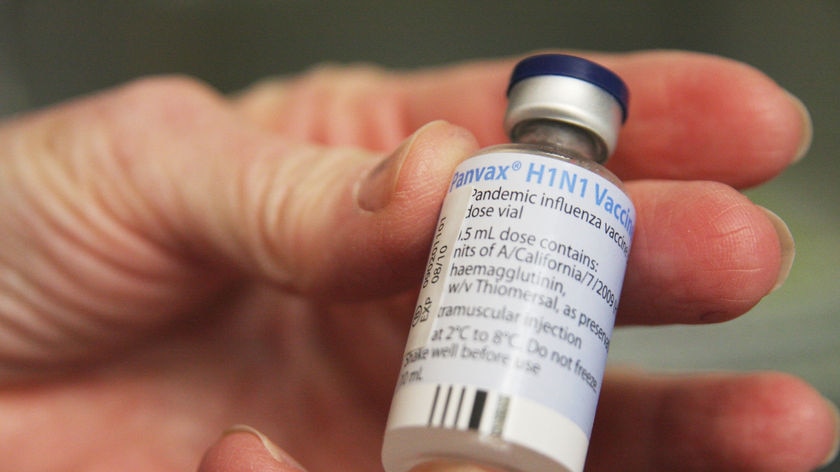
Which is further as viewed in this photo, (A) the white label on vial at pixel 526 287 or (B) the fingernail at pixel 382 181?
(B) the fingernail at pixel 382 181

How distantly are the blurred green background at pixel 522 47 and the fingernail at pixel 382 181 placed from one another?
2.26 ft

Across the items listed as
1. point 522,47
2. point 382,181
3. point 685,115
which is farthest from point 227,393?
point 522,47

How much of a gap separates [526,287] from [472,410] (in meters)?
0.10

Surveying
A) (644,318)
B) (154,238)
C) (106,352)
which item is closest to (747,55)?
(644,318)

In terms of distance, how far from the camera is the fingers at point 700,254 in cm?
70

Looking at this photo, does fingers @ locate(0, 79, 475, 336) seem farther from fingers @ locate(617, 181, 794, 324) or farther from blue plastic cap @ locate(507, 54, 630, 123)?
fingers @ locate(617, 181, 794, 324)

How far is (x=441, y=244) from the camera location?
65 cm

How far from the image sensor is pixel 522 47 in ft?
5.07

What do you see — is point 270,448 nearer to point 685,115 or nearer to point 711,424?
point 711,424

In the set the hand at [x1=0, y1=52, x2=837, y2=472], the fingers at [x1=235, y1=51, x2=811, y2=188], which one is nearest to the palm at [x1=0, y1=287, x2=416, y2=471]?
the hand at [x1=0, y1=52, x2=837, y2=472]

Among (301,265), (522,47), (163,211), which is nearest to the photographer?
(301,265)

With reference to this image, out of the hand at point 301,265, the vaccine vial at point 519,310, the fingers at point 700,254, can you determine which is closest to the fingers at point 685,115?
the hand at point 301,265

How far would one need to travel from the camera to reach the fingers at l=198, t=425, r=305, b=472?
69 cm

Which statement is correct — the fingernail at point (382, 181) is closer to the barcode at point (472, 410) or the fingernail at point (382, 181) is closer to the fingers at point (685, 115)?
the barcode at point (472, 410)
